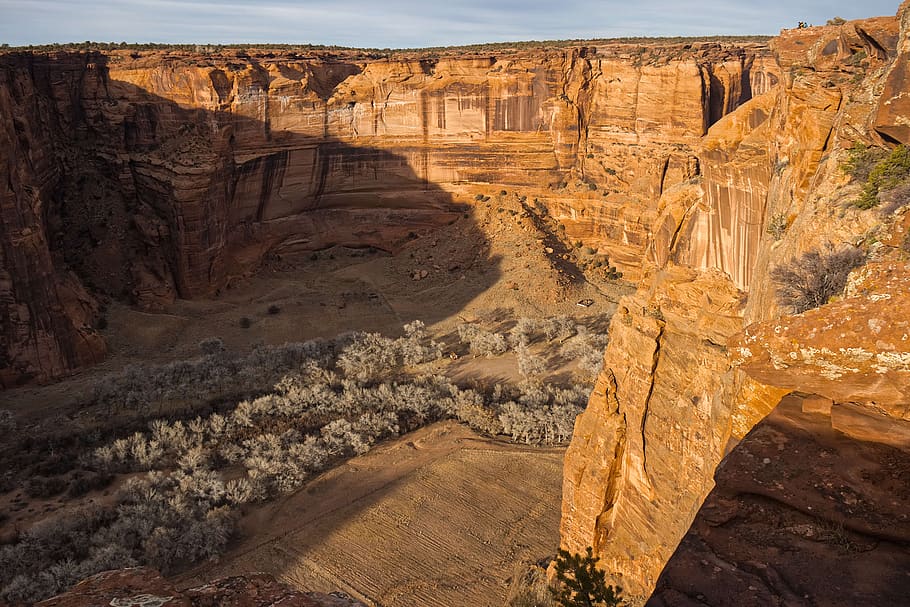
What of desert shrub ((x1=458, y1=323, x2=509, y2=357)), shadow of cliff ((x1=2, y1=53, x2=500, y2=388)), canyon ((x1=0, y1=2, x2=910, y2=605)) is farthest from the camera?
shadow of cliff ((x1=2, y1=53, x2=500, y2=388))

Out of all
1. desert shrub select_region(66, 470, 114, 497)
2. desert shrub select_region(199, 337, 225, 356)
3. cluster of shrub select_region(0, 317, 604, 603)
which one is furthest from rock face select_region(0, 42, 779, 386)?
desert shrub select_region(66, 470, 114, 497)

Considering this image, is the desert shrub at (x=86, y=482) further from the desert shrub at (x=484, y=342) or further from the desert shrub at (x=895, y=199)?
the desert shrub at (x=895, y=199)

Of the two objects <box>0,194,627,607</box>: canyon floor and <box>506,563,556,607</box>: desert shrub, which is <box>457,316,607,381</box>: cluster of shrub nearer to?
<box>0,194,627,607</box>: canyon floor

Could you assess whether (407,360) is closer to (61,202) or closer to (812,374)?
(61,202)

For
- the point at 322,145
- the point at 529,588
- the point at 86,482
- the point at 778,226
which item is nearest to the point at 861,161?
the point at 778,226

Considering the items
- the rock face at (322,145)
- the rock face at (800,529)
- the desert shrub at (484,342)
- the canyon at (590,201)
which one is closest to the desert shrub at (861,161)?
the canyon at (590,201)
